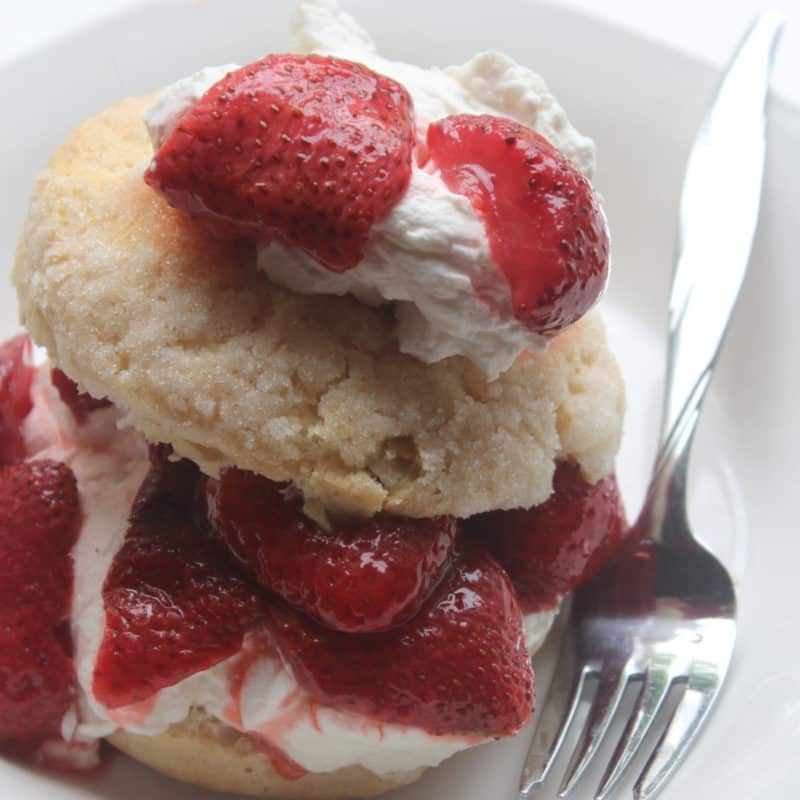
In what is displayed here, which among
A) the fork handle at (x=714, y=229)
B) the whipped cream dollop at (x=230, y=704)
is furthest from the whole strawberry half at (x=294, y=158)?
the fork handle at (x=714, y=229)

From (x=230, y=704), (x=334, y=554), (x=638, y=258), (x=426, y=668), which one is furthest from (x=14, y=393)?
(x=638, y=258)

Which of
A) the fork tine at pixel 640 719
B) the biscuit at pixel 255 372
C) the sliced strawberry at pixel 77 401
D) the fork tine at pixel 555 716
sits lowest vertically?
the fork tine at pixel 555 716

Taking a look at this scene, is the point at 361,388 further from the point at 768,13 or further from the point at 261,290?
the point at 768,13

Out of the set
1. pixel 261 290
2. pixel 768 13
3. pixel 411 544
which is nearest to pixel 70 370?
pixel 261 290

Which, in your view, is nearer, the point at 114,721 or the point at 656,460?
the point at 114,721

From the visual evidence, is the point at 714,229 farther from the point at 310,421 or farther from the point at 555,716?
the point at 310,421

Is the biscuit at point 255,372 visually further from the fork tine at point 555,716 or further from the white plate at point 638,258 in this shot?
the white plate at point 638,258
